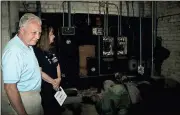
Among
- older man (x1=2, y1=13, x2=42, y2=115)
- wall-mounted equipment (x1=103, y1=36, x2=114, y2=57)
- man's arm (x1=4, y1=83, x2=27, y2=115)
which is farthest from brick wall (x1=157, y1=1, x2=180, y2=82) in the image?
man's arm (x1=4, y1=83, x2=27, y2=115)

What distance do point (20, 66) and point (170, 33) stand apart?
4630 millimetres

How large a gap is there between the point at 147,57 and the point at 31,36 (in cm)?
436

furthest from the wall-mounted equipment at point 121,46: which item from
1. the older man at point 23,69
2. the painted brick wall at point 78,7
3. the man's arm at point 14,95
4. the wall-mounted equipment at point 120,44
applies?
the man's arm at point 14,95

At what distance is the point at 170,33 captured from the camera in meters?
5.84

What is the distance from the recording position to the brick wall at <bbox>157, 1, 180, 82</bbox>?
18.6ft

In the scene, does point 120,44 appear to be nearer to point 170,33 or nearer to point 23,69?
point 170,33

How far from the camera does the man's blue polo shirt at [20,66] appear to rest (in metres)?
1.89

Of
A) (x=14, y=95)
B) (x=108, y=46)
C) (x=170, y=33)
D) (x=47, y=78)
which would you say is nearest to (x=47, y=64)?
(x=47, y=78)

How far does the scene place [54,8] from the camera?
5.32 meters

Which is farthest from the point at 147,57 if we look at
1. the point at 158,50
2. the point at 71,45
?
the point at 71,45

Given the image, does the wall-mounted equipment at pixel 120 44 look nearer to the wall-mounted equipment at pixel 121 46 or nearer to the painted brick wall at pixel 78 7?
the wall-mounted equipment at pixel 121 46

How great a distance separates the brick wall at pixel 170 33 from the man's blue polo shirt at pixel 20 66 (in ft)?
14.0

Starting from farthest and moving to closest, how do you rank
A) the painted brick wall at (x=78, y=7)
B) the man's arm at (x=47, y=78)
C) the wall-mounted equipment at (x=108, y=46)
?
the wall-mounted equipment at (x=108, y=46) → the painted brick wall at (x=78, y=7) → the man's arm at (x=47, y=78)

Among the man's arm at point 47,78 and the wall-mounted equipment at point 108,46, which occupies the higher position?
the wall-mounted equipment at point 108,46
